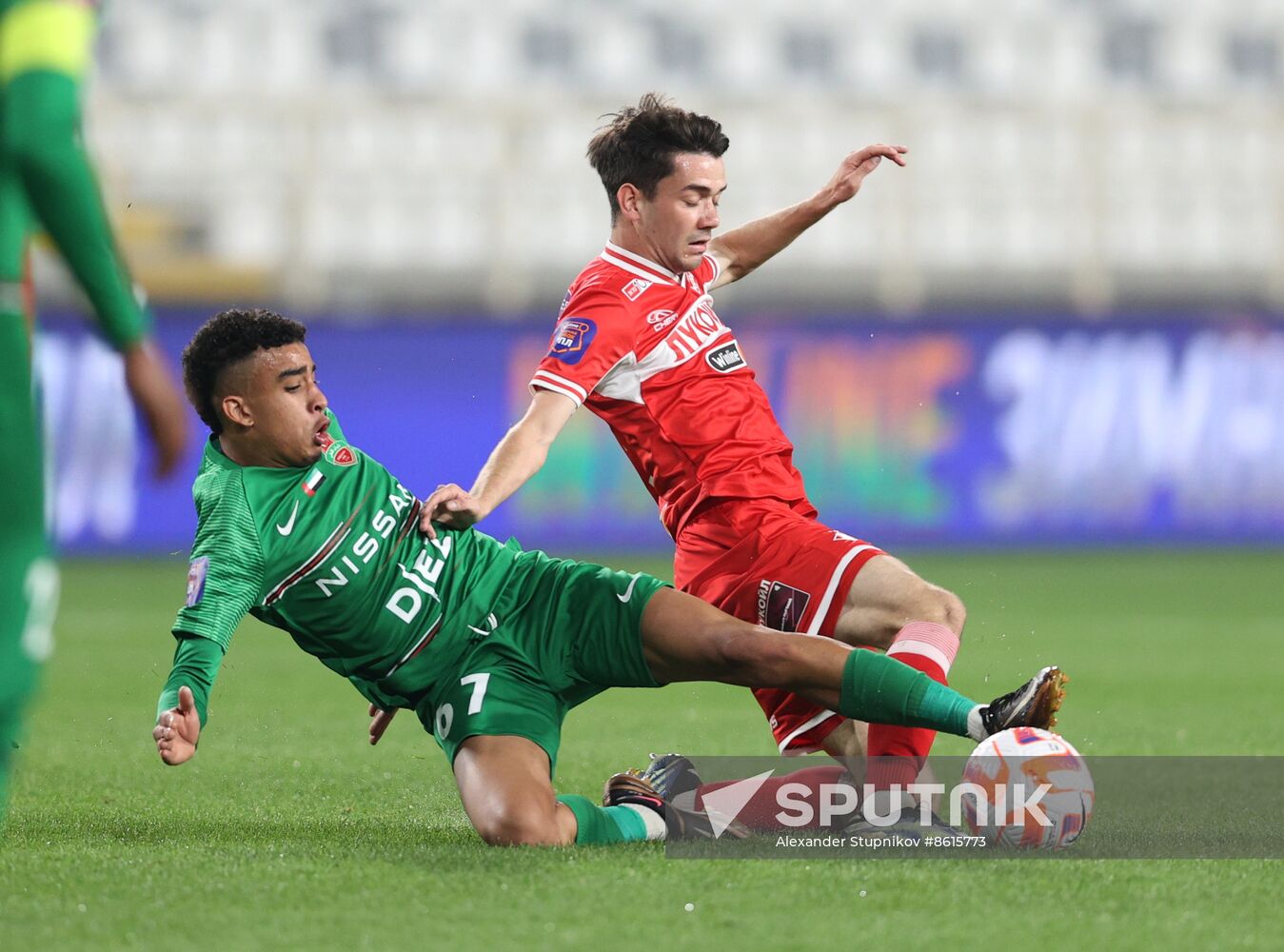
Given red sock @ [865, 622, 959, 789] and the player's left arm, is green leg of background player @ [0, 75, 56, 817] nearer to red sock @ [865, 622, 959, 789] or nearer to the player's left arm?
red sock @ [865, 622, 959, 789]

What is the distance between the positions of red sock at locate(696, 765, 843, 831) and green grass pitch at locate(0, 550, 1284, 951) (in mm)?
480

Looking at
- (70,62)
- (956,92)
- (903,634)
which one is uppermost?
(956,92)

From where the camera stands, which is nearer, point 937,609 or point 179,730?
point 179,730

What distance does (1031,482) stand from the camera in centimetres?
1318

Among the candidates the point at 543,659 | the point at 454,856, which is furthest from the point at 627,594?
the point at 454,856

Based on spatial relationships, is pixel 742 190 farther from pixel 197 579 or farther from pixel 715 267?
pixel 197 579

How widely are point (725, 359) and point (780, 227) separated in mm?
647

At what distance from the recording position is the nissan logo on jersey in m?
4.55

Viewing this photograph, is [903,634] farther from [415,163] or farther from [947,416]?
[415,163]

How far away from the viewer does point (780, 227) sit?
199 inches

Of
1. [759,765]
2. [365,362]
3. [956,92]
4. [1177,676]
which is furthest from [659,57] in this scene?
[759,765]

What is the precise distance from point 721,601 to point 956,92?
13997 mm

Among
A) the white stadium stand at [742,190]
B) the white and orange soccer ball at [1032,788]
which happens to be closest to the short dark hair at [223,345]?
the white and orange soccer ball at [1032,788]

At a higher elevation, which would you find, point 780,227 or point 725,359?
point 780,227
